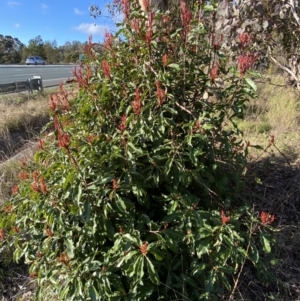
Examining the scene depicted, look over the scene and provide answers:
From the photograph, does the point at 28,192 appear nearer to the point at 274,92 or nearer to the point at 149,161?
the point at 149,161

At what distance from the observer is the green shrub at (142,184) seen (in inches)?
74.5

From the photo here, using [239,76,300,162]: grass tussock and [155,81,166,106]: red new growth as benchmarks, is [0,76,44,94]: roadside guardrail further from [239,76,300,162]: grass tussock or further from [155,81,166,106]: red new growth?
[155,81,166,106]: red new growth

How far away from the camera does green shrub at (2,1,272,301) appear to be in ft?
6.21

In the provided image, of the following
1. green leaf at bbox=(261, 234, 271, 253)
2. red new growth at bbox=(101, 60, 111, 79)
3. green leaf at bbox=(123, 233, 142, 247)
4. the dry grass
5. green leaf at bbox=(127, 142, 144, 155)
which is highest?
red new growth at bbox=(101, 60, 111, 79)

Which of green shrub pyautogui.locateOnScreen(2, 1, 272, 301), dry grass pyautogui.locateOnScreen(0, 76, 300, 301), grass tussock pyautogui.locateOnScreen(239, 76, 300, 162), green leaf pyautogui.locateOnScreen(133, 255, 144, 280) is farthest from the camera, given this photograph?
grass tussock pyautogui.locateOnScreen(239, 76, 300, 162)

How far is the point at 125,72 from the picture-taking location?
7.44 feet

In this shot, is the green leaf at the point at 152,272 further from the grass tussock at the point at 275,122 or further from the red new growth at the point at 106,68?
the grass tussock at the point at 275,122

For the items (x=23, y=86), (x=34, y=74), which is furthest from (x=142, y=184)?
(x=34, y=74)

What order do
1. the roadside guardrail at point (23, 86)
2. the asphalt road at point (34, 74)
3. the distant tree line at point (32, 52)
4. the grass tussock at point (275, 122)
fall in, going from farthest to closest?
the distant tree line at point (32, 52) < the asphalt road at point (34, 74) < the roadside guardrail at point (23, 86) < the grass tussock at point (275, 122)

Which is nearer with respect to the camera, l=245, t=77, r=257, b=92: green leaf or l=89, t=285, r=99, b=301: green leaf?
l=89, t=285, r=99, b=301: green leaf

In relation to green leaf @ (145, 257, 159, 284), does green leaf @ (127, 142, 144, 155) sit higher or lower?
higher

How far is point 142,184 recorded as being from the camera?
2023 mm

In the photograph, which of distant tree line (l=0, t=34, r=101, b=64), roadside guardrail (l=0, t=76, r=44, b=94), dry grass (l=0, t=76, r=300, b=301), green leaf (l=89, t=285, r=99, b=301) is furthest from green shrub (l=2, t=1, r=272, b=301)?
distant tree line (l=0, t=34, r=101, b=64)

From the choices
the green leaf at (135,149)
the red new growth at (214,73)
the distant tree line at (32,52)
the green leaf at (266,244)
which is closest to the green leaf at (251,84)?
the red new growth at (214,73)
